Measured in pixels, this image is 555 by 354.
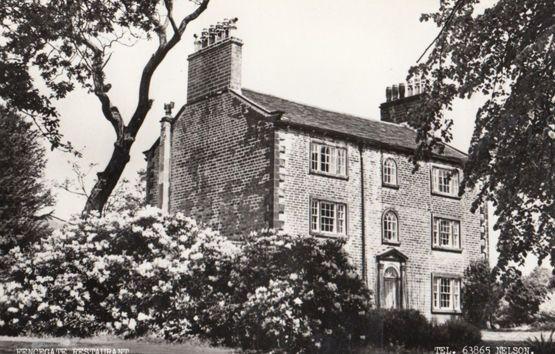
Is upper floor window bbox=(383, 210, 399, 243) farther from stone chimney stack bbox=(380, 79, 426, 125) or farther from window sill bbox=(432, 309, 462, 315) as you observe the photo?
stone chimney stack bbox=(380, 79, 426, 125)

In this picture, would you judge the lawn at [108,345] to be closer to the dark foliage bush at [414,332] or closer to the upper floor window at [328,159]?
the dark foliage bush at [414,332]

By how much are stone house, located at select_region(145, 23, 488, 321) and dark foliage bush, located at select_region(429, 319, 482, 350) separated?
579 centimetres

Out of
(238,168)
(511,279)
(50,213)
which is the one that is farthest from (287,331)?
(50,213)

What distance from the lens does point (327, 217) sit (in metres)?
27.8

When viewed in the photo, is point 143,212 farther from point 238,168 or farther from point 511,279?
point 511,279

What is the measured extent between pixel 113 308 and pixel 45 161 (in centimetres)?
1670

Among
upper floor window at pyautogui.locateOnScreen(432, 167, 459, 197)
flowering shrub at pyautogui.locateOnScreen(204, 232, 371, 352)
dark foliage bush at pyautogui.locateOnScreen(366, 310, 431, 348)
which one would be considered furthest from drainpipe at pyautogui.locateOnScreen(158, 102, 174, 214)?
flowering shrub at pyautogui.locateOnScreen(204, 232, 371, 352)

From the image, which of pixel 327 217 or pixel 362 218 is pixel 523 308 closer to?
pixel 362 218

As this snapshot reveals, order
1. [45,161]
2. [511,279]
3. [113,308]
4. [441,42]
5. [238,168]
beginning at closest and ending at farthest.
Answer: [511,279]
[441,42]
[113,308]
[238,168]
[45,161]

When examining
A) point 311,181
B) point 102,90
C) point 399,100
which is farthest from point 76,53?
point 399,100

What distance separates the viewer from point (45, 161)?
32531 millimetres

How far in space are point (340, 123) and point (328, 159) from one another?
2.77m

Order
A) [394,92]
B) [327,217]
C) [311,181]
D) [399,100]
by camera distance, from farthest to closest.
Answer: [394,92]
[399,100]
[327,217]
[311,181]

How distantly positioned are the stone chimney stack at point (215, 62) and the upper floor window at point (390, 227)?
8484 millimetres
